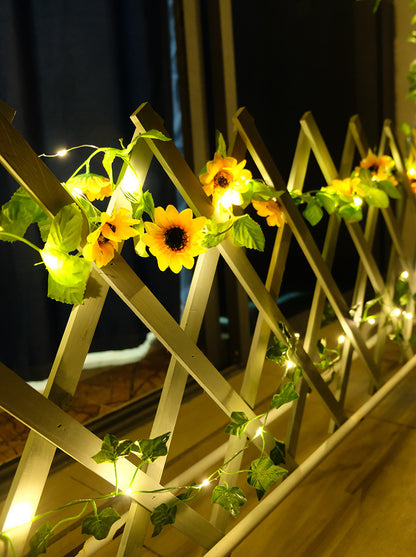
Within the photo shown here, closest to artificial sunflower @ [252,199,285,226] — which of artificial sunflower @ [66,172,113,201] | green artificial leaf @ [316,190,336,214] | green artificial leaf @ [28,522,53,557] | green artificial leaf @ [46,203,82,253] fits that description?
green artificial leaf @ [316,190,336,214]

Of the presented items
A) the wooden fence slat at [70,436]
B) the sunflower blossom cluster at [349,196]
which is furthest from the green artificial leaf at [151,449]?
the sunflower blossom cluster at [349,196]

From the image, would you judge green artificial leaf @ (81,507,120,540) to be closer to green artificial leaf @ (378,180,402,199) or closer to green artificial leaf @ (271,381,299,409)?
green artificial leaf @ (271,381,299,409)

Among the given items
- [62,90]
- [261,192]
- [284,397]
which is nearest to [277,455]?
[284,397]

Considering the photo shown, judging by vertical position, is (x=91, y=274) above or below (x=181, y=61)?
below

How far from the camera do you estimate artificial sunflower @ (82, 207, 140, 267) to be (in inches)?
26.5

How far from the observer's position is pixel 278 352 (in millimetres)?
1039

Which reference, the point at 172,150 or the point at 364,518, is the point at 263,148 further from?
the point at 364,518

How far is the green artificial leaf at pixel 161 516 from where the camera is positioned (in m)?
0.80

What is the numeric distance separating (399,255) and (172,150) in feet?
3.41

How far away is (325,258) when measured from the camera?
1.28m

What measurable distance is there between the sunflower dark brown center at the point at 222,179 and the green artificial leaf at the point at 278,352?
337mm

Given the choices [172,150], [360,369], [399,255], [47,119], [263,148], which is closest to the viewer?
[172,150]

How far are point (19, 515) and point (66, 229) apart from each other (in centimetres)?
37

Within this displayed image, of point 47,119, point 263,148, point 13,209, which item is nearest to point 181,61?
point 47,119
